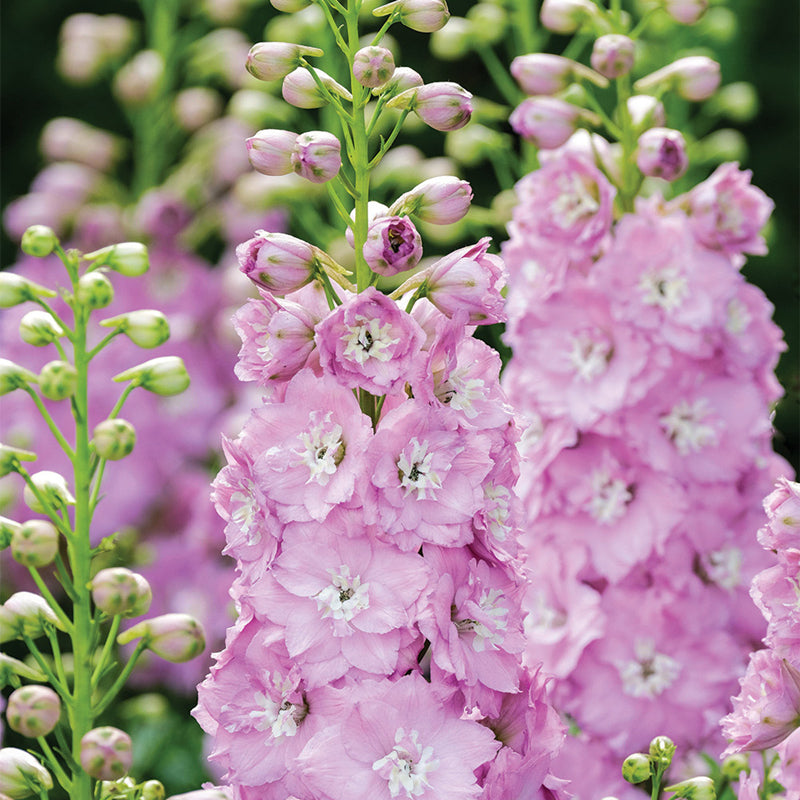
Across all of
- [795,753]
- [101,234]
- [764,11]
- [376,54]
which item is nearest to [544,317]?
[376,54]

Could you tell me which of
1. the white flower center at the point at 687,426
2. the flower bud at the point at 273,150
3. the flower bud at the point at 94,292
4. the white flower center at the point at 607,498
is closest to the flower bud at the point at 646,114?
the white flower center at the point at 687,426

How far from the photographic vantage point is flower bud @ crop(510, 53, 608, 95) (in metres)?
2.07

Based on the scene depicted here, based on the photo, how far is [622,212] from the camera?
6.87ft

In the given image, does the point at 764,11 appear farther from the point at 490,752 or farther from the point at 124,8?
the point at 490,752

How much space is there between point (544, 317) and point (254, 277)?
2.54 ft

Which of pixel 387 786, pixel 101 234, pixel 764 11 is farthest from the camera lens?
pixel 764 11

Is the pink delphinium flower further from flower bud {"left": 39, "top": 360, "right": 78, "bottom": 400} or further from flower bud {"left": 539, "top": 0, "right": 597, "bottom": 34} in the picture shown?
flower bud {"left": 539, "top": 0, "right": 597, "bottom": 34}

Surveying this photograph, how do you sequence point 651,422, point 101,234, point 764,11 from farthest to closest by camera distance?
point 764,11
point 101,234
point 651,422

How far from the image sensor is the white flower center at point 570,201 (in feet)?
6.55

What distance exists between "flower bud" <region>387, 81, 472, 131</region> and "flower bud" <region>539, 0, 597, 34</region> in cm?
78

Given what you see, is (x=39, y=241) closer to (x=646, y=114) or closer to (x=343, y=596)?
(x=343, y=596)

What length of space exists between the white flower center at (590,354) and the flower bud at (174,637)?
0.78 metres

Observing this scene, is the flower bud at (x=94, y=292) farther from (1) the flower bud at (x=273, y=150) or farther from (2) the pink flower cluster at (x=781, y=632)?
(2) the pink flower cluster at (x=781, y=632)

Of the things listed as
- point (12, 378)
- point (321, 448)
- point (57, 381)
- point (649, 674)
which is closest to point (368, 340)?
point (321, 448)
